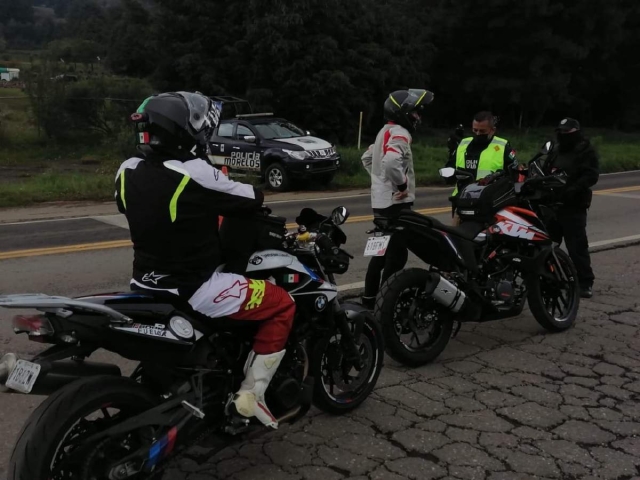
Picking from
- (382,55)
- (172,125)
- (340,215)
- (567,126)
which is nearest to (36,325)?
(172,125)

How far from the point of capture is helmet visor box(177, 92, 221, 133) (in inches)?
125

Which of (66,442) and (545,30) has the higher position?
(545,30)

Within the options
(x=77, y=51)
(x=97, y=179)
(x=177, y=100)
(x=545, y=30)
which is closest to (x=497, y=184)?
(x=177, y=100)

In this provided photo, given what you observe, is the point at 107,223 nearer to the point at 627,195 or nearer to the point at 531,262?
the point at 531,262

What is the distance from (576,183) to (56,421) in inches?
232

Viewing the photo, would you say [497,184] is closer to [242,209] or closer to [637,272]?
[242,209]

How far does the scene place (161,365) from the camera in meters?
3.21

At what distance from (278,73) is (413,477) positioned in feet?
90.6

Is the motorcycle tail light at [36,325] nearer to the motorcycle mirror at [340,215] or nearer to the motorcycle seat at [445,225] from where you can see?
the motorcycle mirror at [340,215]

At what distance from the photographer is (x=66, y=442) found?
2756 millimetres

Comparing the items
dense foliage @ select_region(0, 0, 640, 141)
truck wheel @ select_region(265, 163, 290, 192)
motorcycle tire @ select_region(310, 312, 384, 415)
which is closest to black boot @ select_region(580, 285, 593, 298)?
motorcycle tire @ select_region(310, 312, 384, 415)

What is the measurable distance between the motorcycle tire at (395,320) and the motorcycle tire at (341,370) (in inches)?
19.0

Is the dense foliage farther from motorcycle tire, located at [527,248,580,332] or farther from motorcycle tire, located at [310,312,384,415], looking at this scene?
motorcycle tire, located at [310,312,384,415]

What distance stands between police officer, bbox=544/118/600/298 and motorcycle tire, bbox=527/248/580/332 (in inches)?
45.5
